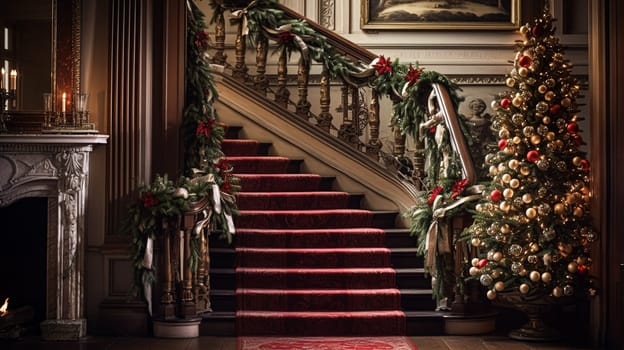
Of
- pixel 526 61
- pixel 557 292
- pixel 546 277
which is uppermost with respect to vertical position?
pixel 526 61

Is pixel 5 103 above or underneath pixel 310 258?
above

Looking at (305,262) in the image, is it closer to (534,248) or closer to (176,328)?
(176,328)

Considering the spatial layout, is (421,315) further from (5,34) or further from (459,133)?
(5,34)

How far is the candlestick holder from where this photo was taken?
299 inches

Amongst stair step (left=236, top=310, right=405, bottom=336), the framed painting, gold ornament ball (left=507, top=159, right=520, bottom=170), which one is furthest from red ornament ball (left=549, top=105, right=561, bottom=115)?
the framed painting

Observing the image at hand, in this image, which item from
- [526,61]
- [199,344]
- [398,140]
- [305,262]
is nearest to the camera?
[199,344]

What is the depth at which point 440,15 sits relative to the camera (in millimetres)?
12000

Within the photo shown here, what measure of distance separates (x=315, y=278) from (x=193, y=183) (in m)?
1.22

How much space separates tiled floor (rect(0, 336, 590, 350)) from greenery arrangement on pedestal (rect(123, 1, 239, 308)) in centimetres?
43

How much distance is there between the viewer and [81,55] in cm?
772

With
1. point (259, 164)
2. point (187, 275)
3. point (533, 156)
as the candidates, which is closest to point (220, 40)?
point (259, 164)

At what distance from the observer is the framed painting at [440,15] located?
1192 centimetres


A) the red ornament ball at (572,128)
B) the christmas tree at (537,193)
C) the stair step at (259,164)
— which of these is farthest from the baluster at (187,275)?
the red ornament ball at (572,128)

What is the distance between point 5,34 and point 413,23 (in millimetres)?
5521
